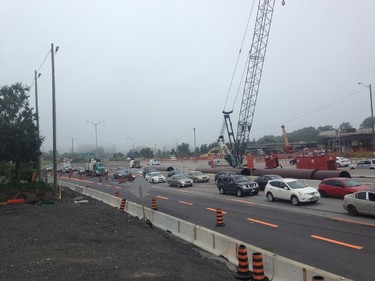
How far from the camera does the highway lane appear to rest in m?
11.7

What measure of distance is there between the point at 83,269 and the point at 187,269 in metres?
2.64

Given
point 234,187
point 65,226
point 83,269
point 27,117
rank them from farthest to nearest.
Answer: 1. point 27,117
2. point 234,187
3. point 65,226
4. point 83,269

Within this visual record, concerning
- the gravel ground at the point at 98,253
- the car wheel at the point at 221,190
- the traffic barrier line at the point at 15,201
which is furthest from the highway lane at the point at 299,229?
the traffic barrier line at the point at 15,201

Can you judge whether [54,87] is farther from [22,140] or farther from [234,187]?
[234,187]

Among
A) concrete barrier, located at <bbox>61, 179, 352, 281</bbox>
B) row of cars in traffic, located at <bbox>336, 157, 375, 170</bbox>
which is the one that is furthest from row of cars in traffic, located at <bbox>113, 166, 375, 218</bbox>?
row of cars in traffic, located at <bbox>336, 157, 375, 170</bbox>

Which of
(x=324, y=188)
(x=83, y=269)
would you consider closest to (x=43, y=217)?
(x=83, y=269)

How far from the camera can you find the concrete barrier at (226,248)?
8.34m

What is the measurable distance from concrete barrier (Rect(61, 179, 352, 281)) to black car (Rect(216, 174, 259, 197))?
10907 millimetres

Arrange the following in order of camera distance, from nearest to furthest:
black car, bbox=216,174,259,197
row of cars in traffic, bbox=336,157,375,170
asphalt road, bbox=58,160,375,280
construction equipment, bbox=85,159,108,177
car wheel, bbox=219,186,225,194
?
asphalt road, bbox=58,160,375,280 → black car, bbox=216,174,259,197 → car wheel, bbox=219,186,225,194 → row of cars in traffic, bbox=336,157,375,170 → construction equipment, bbox=85,159,108,177

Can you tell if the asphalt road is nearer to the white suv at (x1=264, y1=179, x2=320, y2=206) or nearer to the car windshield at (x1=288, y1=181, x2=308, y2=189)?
the white suv at (x1=264, y1=179, x2=320, y2=206)

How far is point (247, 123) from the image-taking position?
67625mm

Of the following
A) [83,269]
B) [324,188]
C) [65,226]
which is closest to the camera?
[83,269]

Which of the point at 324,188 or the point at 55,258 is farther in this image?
the point at 324,188

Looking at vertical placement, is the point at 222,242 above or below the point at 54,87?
below
